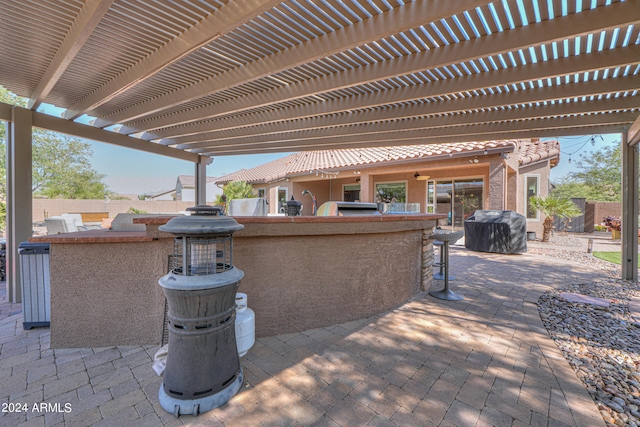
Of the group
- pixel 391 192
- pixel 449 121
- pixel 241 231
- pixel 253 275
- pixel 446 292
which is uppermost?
pixel 449 121

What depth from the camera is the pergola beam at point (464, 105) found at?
3.54 meters

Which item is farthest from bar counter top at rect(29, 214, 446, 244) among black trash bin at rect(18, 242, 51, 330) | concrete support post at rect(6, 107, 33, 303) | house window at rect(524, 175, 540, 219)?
house window at rect(524, 175, 540, 219)

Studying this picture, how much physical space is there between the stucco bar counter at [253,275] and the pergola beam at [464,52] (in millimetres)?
1799

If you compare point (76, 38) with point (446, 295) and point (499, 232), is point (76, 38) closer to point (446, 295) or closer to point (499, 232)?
point (446, 295)

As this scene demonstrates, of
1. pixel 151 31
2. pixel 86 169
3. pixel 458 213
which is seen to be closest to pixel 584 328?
pixel 151 31

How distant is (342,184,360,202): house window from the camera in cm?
1366

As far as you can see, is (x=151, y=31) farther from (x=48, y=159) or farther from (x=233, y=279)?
(x=48, y=159)

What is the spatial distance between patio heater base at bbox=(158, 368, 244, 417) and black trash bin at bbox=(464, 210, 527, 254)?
824 cm

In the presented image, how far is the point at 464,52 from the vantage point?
286cm

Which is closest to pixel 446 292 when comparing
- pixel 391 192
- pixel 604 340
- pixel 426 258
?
pixel 426 258

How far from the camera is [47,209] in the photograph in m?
14.7

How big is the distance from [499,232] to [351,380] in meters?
7.51

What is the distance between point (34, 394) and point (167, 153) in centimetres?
591

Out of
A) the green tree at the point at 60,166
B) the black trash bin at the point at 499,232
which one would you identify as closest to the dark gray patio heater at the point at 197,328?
the black trash bin at the point at 499,232
